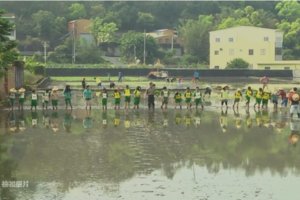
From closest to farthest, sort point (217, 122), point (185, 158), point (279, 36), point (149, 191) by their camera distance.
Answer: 1. point (149, 191)
2. point (185, 158)
3. point (217, 122)
4. point (279, 36)

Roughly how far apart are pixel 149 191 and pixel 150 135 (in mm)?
7748

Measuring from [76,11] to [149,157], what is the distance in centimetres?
11415

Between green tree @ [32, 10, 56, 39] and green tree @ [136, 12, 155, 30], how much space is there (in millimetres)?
22832

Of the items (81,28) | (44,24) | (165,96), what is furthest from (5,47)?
(81,28)

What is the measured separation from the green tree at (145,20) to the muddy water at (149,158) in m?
105

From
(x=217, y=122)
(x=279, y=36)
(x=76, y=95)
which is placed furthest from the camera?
(x=279, y=36)

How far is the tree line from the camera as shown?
98.8 m

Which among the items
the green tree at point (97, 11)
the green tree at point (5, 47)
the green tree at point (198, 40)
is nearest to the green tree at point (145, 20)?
the green tree at point (97, 11)

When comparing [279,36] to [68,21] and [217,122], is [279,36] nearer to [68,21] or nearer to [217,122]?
[68,21]

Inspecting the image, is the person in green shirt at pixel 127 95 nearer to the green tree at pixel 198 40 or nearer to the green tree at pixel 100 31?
the green tree at pixel 198 40

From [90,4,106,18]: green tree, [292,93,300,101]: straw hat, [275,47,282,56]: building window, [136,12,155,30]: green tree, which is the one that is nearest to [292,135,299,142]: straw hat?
[292,93,300,101]: straw hat

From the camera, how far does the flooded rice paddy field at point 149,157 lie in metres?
12.1

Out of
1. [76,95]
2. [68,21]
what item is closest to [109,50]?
[68,21]

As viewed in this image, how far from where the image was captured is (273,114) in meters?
26.5
